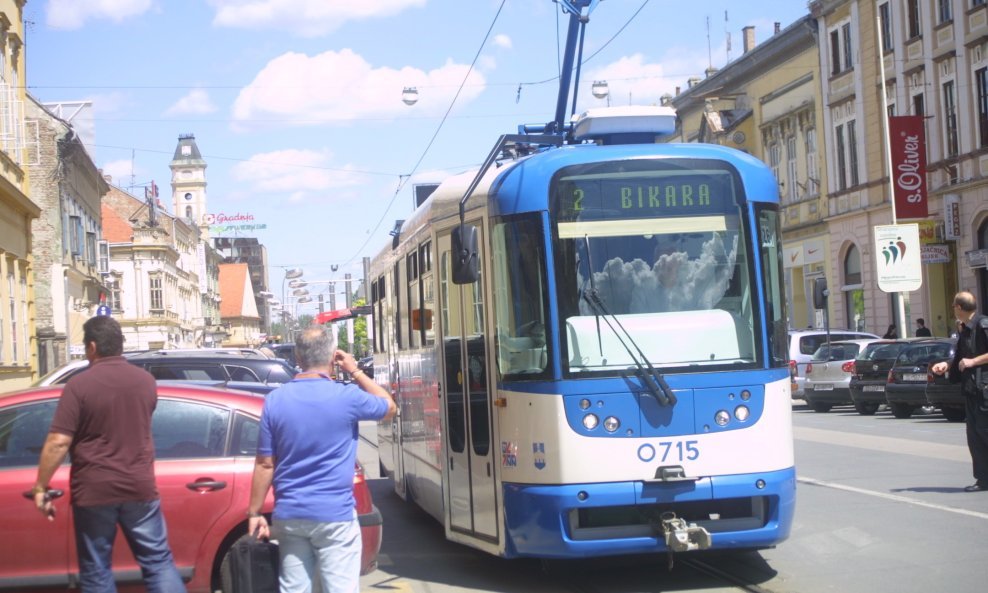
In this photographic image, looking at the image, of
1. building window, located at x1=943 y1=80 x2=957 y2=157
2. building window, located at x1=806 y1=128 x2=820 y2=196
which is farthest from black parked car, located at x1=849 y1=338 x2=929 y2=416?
building window, located at x1=806 y1=128 x2=820 y2=196

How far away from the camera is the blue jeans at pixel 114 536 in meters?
6.16

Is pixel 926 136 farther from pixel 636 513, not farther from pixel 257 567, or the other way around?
pixel 257 567

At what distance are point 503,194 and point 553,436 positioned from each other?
1.63 meters

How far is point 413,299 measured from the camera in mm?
11453

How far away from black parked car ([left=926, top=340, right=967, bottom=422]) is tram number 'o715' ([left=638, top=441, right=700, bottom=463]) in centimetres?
1429

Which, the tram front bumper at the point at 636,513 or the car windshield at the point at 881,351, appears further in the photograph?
the car windshield at the point at 881,351

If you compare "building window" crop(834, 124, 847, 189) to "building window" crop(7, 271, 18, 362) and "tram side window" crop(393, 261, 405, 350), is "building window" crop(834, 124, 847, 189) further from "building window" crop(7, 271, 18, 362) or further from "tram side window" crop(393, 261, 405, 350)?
"tram side window" crop(393, 261, 405, 350)

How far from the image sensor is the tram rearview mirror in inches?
324

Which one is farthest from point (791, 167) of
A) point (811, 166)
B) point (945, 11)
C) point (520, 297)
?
point (520, 297)

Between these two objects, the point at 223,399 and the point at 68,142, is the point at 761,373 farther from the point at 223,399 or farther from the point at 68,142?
the point at 68,142

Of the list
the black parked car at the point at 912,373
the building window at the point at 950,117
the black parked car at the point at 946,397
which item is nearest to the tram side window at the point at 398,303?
the black parked car at the point at 946,397

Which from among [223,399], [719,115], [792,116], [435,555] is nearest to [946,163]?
[792,116]

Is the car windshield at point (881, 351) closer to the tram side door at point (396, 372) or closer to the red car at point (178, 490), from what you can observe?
the tram side door at point (396, 372)

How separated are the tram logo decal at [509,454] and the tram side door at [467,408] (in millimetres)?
185
